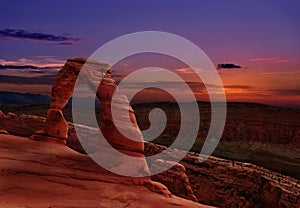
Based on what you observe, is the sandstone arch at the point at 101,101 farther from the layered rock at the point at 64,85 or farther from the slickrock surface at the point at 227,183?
the slickrock surface at the point at 227,183

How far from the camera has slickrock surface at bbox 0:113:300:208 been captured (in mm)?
30711

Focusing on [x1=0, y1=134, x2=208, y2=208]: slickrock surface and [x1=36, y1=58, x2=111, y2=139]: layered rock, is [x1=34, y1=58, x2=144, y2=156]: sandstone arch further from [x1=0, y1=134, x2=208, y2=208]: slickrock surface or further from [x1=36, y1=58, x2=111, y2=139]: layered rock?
[x1=0, y1=134, x2=208, y2=208]: slickrock surface

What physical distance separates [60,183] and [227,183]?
22.1m

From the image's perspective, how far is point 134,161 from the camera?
17.9 metres

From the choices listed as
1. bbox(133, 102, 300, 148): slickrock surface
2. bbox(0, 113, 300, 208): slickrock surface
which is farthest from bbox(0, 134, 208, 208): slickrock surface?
bbox(133, 102, 300, 148): slickrock surface

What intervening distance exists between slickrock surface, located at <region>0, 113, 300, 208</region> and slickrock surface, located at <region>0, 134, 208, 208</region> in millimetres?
12958

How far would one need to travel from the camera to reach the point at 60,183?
15109 mm

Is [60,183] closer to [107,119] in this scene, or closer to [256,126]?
[107,119]

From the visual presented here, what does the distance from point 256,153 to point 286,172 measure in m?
11.5

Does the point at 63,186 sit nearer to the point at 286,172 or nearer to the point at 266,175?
the point at 266,175

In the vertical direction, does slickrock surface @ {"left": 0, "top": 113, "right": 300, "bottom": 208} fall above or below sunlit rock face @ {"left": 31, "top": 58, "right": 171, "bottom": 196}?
below

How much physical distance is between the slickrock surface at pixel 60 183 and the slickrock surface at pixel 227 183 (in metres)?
13.0

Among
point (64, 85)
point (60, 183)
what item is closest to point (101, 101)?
point (64, 85)

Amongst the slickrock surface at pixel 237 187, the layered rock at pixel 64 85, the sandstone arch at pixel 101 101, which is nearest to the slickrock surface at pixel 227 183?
the slickrock surface at pixel 237 187
